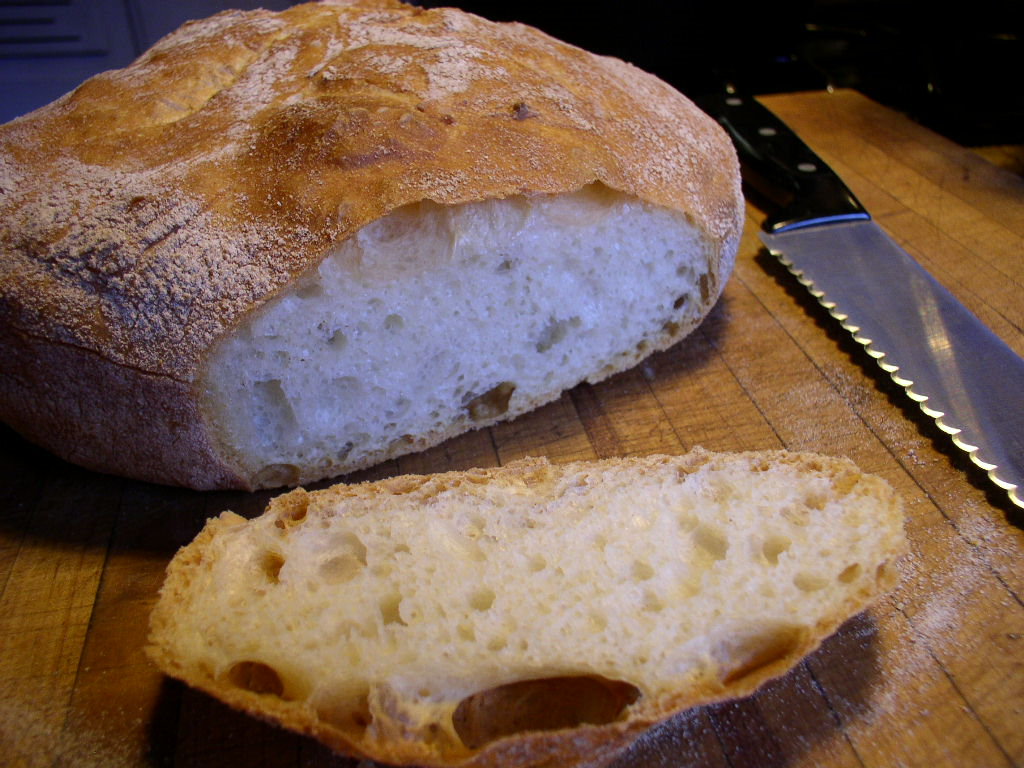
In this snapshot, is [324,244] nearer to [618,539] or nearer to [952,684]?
[618,539]

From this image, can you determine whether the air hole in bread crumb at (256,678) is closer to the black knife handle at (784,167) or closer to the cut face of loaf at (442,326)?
the cut face of loaf at (442,326)

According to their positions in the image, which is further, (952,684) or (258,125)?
(258,125)

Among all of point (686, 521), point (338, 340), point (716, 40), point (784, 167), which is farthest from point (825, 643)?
point (716, 40)

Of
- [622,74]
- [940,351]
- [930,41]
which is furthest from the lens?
[930,41]

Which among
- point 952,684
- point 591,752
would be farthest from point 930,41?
point 591,752

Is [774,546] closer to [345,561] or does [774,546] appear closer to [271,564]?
[345,561]

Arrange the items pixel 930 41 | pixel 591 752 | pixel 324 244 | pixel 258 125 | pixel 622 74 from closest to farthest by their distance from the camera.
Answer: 1. pixel 591 752
2. pixel 324 244
3. pixel 258 125
4. pixel 622 74
5. pixel 930 41

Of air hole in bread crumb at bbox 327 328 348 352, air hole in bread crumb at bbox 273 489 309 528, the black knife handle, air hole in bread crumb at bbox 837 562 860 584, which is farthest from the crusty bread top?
air hole in bread crumb at bbox 837 562 860 584
